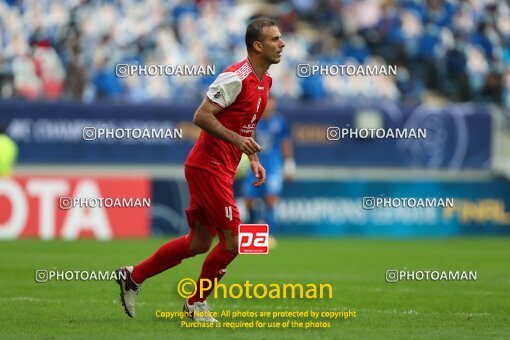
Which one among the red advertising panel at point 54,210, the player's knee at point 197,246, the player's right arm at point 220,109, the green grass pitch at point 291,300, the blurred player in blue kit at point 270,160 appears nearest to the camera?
the player's right arm at point 220,109

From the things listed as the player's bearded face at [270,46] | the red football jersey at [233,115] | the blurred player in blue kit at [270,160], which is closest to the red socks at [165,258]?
the red football jersey at [233,115]

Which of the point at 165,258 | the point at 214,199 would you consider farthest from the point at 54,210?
the point at 214,199

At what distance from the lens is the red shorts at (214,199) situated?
31.4ft

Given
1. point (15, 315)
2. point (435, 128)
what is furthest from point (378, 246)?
point (15, 315)

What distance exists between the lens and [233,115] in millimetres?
9641

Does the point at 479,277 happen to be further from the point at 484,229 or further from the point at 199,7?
the point at 199,7

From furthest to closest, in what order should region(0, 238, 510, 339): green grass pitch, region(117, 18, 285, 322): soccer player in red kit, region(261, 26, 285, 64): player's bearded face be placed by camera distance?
1. region(261, 26, 285, 64): player's bearded face
2. region(117, 18, 285, 322): soccer player in red kit
3. region(0, 238, 510, 339): green grass pitch

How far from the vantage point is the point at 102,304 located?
11297 millimetres

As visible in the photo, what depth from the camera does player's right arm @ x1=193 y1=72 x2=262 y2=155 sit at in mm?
9234

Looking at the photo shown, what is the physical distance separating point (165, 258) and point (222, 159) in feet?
3.20

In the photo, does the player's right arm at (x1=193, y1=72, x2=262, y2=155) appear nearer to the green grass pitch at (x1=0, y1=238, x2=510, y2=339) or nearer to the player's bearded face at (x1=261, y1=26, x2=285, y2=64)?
the player's bearded face at (x1=261, y1=26, x2=285, y2=64)

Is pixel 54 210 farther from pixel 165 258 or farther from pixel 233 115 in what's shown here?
pixel 233 115

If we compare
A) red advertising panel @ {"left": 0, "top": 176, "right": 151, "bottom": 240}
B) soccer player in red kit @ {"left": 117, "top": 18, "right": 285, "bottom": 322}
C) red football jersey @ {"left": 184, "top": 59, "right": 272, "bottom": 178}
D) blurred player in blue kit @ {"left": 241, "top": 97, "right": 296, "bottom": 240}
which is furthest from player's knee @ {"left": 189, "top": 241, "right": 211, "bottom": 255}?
red advertising panel @ {"left": 0, "top": 176, "right": 151, "bottom": 240}

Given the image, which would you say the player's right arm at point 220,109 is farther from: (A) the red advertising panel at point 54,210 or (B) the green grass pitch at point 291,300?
(A) the red advertising panel at point 54,210
